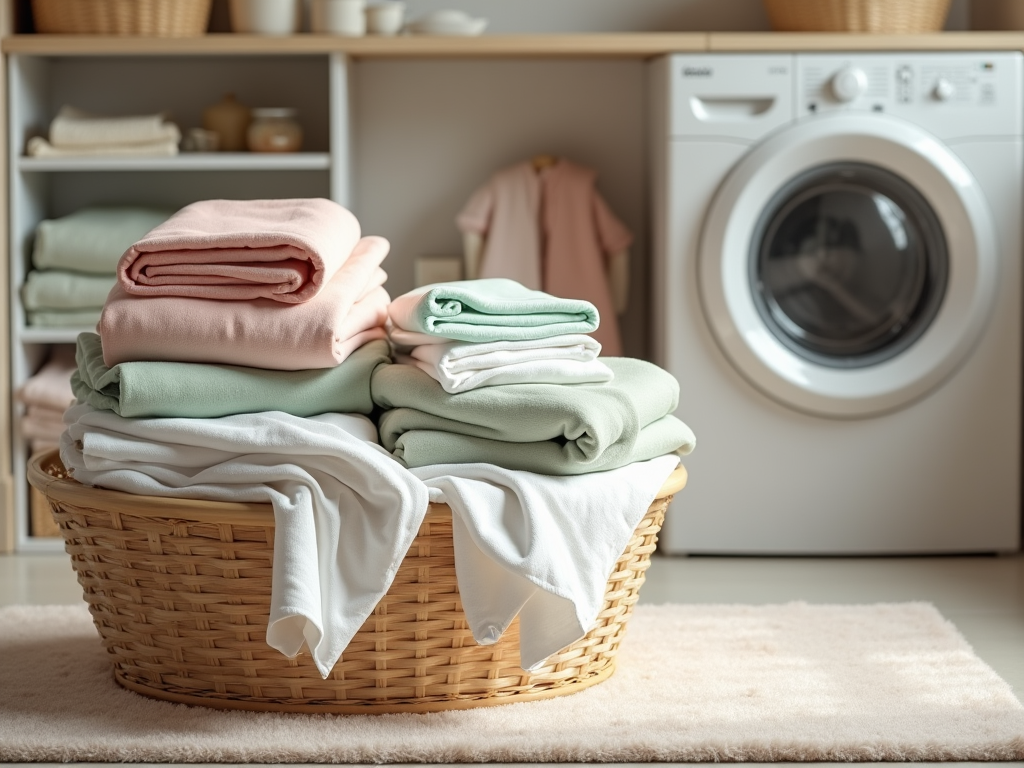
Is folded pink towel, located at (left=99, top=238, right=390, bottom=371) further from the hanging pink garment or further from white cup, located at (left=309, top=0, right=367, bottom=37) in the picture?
the hanging pink garment

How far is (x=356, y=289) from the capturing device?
1578mm

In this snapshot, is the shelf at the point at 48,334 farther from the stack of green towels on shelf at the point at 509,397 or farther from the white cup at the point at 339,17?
the stack of green towels on shelf at the point at 509,397

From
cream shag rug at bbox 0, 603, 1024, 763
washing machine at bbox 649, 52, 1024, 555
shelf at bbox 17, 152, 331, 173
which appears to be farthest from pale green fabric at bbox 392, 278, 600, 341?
shelf at bbox 17, 152, 331, 173

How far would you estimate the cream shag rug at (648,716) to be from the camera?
1408 millimetres

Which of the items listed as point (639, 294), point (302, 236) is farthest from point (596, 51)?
point (302, 236)

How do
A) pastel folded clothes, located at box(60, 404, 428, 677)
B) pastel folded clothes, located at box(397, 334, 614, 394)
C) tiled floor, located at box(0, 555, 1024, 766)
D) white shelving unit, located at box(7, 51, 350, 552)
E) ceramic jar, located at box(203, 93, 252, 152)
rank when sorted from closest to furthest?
pastel folded clothes, located at box(60, 404, 428, 677) → pastel folded clothes, located at box(397, 334, 614, 394) → tiled floor, located at box(0, 555, 1024, 766) → ceramic jar, located at box(203, 93, 252, 152) → white shelving unit, located at box(7, 51, 350, 552)

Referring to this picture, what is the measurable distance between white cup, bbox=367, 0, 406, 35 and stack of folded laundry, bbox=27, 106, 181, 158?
1.46 feet

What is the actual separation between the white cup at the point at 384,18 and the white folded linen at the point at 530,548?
1.37 metres

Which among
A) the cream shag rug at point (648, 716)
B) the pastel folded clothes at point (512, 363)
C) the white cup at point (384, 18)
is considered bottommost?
the cream shag rug at point (648, 716)

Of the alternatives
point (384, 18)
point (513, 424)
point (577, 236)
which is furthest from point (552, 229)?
point (513, 424)

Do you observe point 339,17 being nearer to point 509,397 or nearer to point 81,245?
point 81,245

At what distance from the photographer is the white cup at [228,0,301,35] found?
8.27 feet

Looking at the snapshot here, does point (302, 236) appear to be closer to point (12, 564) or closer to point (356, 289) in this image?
point (356, 289)

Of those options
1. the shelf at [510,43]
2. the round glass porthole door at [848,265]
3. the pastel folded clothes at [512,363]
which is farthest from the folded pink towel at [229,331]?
the round glass porthole door at [848,265]
